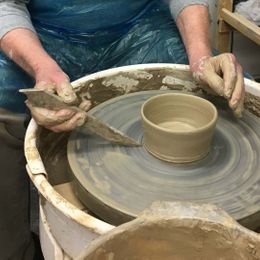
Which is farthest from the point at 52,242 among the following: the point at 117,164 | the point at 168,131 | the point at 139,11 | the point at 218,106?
the point at 139,11

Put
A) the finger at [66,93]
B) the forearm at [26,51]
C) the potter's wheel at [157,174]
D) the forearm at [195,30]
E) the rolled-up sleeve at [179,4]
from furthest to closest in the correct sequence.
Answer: the rolled-up sleeve at [179,4] < the forearm at [195,30] < the forearm at [26,51] < the finger at [66,93] < the potter's wheel at [157,174]

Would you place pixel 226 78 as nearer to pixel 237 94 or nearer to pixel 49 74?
pixel 237 94

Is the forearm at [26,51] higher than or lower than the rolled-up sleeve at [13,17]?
lower

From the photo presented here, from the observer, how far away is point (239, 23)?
217 cm

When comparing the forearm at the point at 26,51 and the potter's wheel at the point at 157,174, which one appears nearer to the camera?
the potter's wheel at the point at 157,174

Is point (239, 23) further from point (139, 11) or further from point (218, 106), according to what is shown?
point (218, 106)

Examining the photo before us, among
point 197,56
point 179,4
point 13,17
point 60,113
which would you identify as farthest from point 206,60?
point 13,17

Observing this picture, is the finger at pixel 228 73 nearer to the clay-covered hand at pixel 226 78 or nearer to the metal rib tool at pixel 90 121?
the clay-covered hand at pixel 226 78

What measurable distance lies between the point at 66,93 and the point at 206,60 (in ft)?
1.27

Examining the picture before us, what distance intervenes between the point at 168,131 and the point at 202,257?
0.32 meters

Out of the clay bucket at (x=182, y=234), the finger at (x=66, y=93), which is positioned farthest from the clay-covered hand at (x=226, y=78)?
the clay bucket at (x=182, y=234)

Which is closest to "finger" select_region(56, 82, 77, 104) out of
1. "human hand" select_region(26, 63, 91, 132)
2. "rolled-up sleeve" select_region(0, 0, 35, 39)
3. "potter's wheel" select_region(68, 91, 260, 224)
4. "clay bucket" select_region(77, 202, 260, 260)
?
"human hand" select_region(26, 63, 91, 132)

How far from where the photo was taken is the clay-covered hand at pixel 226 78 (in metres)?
1.20

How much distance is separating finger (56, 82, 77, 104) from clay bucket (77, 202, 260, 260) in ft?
1.45
